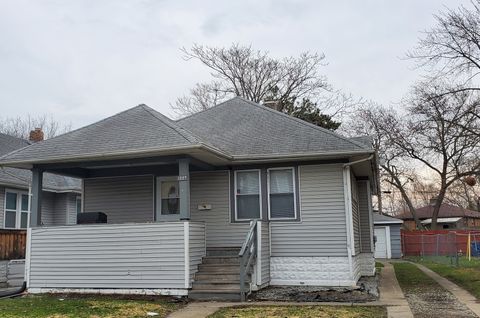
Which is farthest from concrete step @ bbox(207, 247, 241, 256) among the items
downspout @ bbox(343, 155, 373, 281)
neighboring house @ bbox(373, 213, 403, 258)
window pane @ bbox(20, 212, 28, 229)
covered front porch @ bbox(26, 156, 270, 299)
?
neighboring house @ bbox(373, 213, 403, 258)

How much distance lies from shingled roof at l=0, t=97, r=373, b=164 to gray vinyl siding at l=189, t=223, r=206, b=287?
5.83 feet

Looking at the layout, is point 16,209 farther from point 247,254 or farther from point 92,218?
point 247,254

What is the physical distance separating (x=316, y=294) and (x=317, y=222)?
6.29 feet

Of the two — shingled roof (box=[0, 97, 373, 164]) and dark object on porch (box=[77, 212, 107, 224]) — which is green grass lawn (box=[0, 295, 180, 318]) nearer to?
dark object on porch (box=[77, 212, 107, 224])

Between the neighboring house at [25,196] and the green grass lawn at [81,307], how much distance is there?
21.7 feet

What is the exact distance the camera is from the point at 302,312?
345 inches

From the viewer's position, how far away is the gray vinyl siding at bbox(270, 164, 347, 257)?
470 inches

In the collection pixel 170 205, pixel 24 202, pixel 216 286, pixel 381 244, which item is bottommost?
pixel 381 244

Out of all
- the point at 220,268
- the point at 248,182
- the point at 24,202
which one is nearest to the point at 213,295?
the point at 220,268

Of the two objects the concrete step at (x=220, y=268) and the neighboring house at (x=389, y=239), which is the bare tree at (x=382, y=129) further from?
the concrete step at (x=220, y=268)

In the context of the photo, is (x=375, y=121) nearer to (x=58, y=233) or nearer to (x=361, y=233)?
(x=361, y=233)

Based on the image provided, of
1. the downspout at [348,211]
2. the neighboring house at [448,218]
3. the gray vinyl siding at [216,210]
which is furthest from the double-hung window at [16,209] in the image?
the neighboring house at [448,218]

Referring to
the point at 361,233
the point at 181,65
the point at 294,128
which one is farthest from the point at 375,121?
the point at 294,128

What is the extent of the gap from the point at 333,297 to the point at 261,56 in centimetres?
2634
